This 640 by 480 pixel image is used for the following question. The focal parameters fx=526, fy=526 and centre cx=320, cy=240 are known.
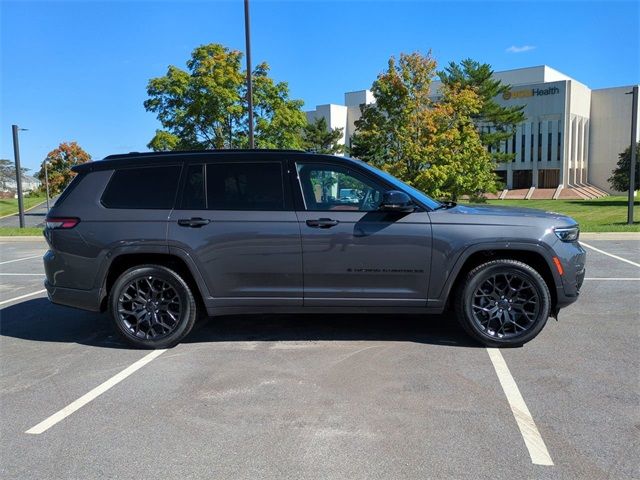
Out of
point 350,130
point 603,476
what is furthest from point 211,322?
point 350,130

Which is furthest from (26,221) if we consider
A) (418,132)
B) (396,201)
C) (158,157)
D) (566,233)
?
(566,233)

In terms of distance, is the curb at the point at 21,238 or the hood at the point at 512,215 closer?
the hood at the point at 512,215

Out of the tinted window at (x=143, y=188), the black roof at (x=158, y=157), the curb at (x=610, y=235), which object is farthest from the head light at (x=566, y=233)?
the curb at (x=610, y=235)

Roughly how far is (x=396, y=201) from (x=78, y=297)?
318 cm

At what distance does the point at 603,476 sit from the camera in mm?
2816

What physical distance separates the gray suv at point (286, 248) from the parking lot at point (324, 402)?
0.41m

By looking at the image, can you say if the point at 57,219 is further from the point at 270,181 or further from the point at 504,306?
the point at 504,306

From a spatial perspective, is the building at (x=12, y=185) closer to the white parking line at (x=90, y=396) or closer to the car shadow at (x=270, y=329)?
the car shadow at (x=270, y=329)

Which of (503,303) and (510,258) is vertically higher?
(510,258)

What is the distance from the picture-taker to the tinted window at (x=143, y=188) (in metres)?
5.06

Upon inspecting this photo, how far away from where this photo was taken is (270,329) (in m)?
5.68

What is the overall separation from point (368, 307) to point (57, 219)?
3099 millimetres

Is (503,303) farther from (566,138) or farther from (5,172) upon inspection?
(5,172)

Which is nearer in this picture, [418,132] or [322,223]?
[322,223]
